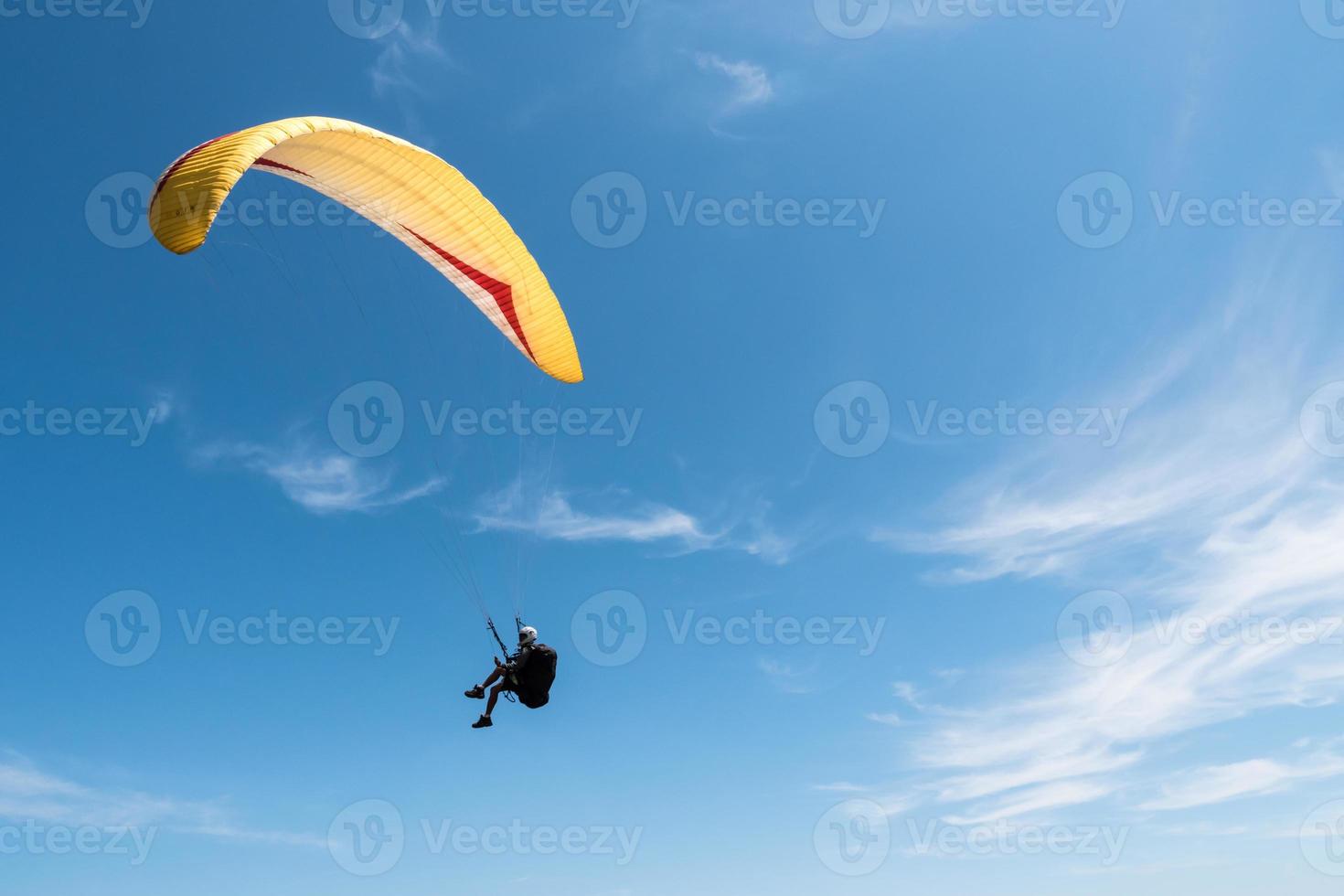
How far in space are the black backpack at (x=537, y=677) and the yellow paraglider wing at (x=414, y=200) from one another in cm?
610

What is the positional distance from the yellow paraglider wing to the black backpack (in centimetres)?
610

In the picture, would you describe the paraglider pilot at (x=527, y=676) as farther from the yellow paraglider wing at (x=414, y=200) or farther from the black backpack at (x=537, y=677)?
the yellow paraglider wing at (x=414, y=200)

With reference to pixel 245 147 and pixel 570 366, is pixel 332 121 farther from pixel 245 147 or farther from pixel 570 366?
pixel 570 366

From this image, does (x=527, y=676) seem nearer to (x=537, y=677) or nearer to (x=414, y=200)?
(x=537, y=677)

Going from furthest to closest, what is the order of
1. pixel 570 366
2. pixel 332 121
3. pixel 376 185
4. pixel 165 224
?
pixel 570 366, pixel 376 185, pixel 332 121, pixel 165 224

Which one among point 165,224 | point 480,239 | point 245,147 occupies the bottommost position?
point 165,224

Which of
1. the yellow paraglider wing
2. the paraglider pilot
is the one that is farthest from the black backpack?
the yellow paraglider wing

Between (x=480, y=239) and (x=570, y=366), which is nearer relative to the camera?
(x=480, y=239)

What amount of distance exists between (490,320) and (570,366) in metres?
2.08

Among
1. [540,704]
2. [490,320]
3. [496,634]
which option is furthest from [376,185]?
[540,704]

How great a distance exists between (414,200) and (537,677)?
9.50 metres

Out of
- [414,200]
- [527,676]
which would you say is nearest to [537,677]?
[527,676]

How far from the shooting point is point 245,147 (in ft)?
Result: 42.7

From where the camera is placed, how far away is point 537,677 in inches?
643
